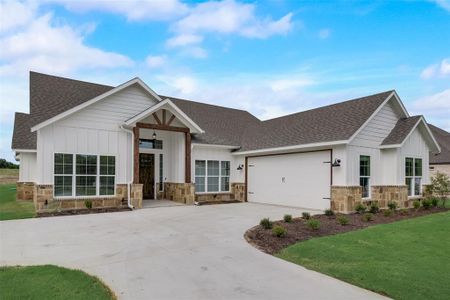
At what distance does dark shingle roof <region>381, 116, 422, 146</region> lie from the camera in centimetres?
1348

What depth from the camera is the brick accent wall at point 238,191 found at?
17281 mm

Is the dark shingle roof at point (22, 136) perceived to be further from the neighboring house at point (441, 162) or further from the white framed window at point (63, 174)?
the neighboring house at point (441, 162)

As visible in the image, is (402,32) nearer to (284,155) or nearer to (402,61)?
(402,61)

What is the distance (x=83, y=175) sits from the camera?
12.8 m

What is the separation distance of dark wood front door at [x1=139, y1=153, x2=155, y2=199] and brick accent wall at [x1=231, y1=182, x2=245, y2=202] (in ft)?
14.7

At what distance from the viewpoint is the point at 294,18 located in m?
12.5

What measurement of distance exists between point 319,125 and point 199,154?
6204 mm

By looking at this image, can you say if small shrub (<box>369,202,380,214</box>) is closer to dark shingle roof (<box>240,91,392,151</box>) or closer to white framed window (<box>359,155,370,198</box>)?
white framed window (<box>359,155,370,198</box>)

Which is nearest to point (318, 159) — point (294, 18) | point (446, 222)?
point (446, 222)

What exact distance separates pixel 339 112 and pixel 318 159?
9.26ft

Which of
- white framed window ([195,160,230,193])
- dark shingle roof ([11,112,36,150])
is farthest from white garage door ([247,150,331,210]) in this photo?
dark shingle roof ([11,112,36,150])

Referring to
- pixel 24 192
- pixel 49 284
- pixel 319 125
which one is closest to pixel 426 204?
pixel 319 125

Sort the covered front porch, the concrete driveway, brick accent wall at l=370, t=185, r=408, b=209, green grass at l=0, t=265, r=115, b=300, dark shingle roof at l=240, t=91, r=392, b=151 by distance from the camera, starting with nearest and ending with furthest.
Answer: green grass at l=0, t=265, r=115, b=300 < the concrete driveway < dark shingle roof at l=240, t=91, r=392, b=151 < brick accent wall at l=370, t=185, r=408, b=209 < the covered front porch

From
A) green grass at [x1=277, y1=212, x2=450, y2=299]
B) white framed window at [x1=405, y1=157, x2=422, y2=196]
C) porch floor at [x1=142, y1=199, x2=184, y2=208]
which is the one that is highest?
white framed window at [x1=405, y1=157, x2=422, y2=196]
